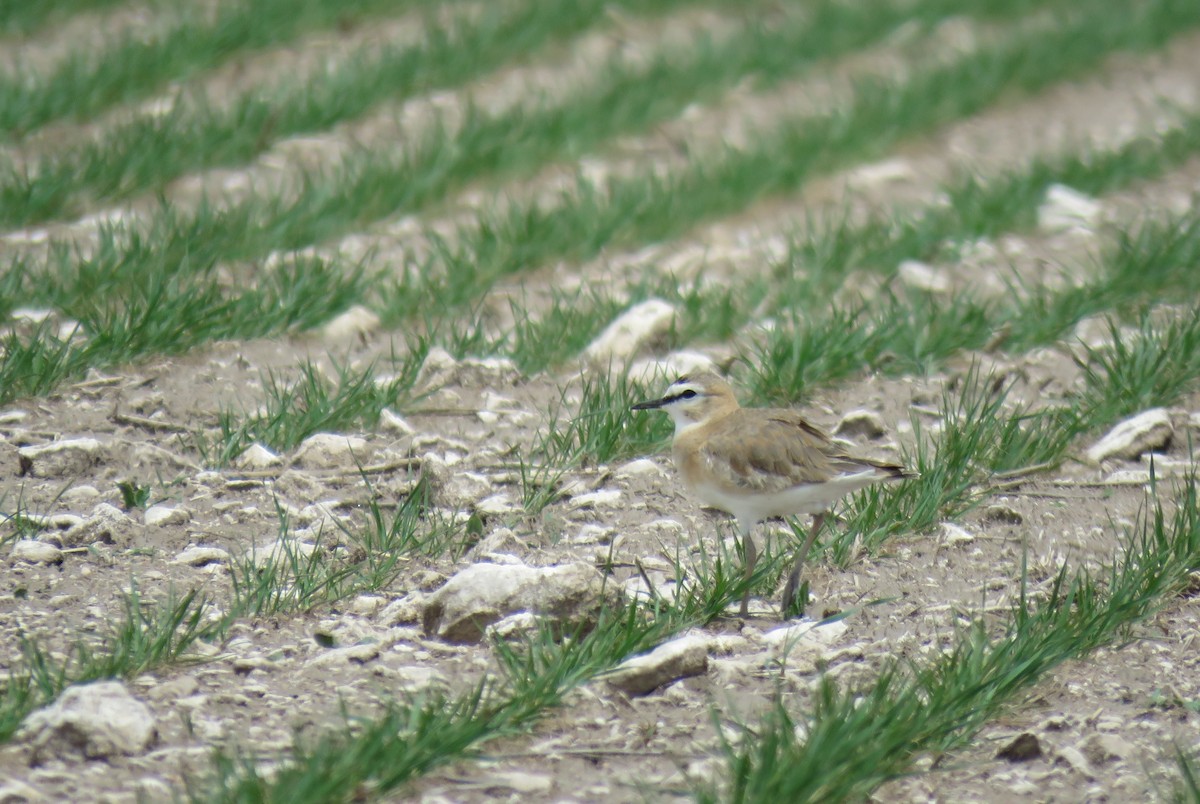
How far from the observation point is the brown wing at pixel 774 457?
4.55m

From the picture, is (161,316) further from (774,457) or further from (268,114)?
(268,114)

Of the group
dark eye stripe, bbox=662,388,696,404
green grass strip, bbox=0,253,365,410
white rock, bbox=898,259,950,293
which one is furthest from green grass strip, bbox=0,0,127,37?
dark eye stripe, bbox=662,388,696,404

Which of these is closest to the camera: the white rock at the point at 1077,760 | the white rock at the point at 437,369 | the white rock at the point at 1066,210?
the white rock at the point at 1077,760

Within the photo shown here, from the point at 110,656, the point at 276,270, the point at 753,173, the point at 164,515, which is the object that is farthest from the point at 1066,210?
the point at 110,656

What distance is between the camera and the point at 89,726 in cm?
358

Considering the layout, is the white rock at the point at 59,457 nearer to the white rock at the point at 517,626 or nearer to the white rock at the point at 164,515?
the white rock at the point at 164,515

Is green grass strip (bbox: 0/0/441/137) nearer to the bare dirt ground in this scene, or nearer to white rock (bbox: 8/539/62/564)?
the bare dirt ground

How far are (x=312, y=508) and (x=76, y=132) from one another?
524 centimetres

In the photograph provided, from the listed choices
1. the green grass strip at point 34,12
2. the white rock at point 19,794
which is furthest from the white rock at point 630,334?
the green grass strip at point 34,12

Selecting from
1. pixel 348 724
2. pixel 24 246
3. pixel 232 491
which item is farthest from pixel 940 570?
pixel 24 246

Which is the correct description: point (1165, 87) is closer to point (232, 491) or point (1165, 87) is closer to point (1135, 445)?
point (1135, 445)

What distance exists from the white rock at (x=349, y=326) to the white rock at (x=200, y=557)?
7.52ft

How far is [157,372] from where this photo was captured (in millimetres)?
6430

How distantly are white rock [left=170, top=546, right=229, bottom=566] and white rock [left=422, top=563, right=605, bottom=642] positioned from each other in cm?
89
